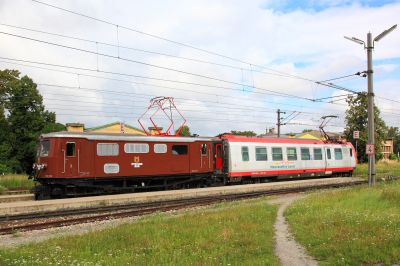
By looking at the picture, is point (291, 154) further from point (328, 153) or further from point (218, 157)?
point (218, 157)

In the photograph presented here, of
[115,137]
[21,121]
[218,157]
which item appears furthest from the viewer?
[21,121]

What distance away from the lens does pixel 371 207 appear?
47.8 feet

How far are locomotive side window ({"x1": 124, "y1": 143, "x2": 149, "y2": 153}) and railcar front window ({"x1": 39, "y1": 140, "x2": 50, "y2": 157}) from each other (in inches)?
153

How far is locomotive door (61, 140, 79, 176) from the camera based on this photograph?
20.4 m

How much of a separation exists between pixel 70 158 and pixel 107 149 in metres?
2.04

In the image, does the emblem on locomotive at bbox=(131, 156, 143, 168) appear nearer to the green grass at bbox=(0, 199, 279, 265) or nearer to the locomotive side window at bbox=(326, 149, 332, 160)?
the green grass at bbox=(0, 199, 279, 265)

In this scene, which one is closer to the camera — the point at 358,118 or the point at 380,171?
the point at 380,171

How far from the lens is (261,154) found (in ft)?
96.4

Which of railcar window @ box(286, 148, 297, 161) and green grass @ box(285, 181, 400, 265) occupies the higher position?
railcar window @ box(286, 148, 297, 161)

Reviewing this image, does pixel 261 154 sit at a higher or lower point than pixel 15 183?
higher

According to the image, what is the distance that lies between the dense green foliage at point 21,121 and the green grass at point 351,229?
133 ft

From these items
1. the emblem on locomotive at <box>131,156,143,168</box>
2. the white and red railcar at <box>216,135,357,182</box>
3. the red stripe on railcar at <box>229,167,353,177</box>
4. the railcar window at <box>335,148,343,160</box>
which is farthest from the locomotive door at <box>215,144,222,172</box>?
the railcar window at <box>335,148,343,160</box>

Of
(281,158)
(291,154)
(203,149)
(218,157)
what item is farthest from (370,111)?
(203,149)

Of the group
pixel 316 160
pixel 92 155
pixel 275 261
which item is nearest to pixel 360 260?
pixel 275 261
